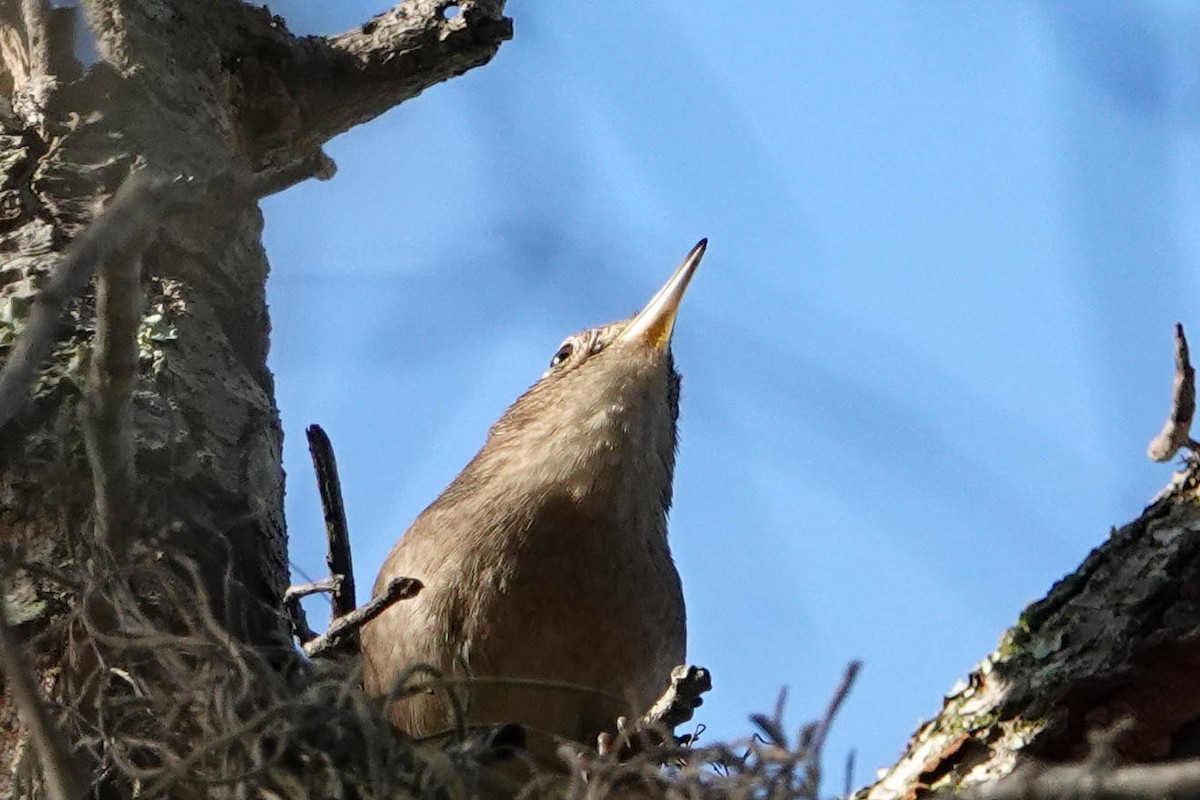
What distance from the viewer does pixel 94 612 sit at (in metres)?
2.63

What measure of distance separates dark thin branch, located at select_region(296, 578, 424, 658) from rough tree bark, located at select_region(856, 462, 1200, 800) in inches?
37.6

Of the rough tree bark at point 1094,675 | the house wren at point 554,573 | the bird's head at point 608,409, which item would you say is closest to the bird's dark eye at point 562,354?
the bird's head at point 608,409

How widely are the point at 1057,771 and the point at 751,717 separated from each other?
426 millimetres

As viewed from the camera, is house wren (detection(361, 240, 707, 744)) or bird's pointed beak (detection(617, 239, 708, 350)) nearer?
house wren (detection(361, 240, 707, 744))

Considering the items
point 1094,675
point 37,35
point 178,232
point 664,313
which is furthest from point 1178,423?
point 37,35

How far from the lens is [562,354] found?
402 cm

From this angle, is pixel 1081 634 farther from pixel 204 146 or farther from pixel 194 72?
pixel 194 72

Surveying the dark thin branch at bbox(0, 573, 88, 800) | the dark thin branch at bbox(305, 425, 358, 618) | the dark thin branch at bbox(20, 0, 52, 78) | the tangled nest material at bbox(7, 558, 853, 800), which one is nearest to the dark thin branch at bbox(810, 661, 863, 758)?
the tangled nest material at bbox(7, 558, 853, 800)

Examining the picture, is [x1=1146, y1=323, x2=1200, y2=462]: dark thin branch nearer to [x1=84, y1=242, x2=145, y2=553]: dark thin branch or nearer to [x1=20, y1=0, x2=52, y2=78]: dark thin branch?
[x1=84, y1=242, x2=145, y2=553]: dark thin branch

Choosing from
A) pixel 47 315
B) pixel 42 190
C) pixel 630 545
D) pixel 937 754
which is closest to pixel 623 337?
pixel 630 545

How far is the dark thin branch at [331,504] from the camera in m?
3.32

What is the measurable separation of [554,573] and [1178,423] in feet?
4.47

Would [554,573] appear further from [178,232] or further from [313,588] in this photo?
[178,232]

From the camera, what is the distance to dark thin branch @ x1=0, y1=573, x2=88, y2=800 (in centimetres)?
168
